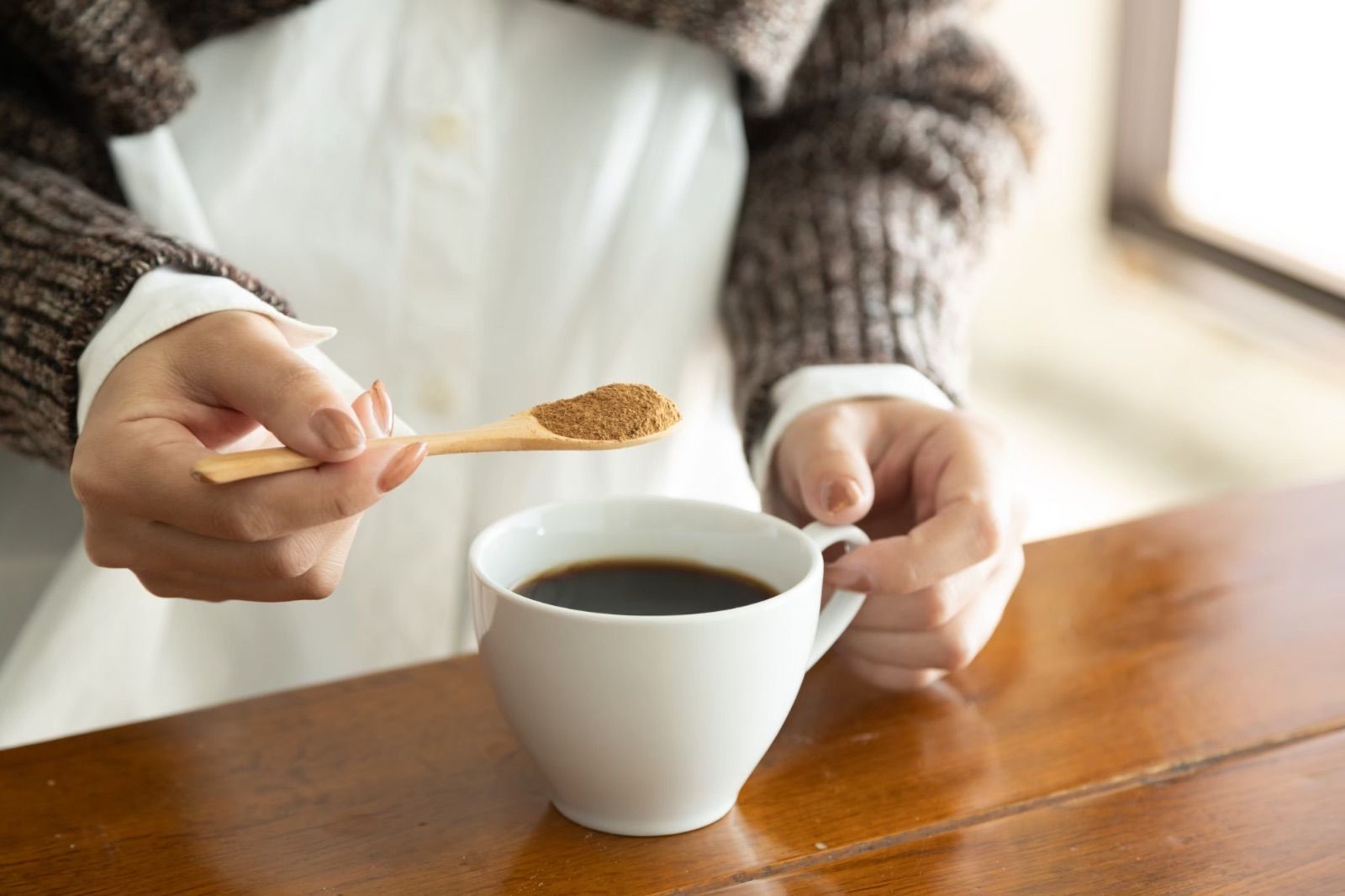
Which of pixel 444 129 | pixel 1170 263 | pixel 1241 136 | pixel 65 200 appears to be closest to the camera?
pixel 65 200

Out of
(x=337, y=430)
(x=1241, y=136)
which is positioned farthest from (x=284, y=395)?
(x=1241, y=136)

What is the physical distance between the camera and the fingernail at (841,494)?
51 cm

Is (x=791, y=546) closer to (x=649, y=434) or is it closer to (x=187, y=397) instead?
(x=649, y=434)

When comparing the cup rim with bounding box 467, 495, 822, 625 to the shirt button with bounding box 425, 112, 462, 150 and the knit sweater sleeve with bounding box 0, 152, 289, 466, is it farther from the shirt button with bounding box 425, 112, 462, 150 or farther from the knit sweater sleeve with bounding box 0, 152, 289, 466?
the shirt button with bounding box 425, 112, 462, 150

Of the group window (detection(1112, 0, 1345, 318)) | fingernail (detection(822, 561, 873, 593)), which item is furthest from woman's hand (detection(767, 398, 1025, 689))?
window (detection(1112, 0, 1345, 318))

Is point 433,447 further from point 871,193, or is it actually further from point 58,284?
point 871,193

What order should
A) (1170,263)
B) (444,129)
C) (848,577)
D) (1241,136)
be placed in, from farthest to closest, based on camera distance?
(1170,263)
(1241,136)
(444,129)
(848,577)

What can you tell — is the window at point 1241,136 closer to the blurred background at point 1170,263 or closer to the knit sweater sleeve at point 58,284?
the blurred background at point 1170,263

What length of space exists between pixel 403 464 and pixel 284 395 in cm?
5

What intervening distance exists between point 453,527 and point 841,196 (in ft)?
1.06

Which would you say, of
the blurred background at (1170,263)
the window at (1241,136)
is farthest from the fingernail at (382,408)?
the window at (1241,136)

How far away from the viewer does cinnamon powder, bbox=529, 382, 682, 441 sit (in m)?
0.45

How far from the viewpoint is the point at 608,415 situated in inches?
18.0

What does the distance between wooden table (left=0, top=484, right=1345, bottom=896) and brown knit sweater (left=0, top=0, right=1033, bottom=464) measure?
0.55 feet
